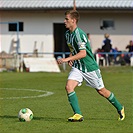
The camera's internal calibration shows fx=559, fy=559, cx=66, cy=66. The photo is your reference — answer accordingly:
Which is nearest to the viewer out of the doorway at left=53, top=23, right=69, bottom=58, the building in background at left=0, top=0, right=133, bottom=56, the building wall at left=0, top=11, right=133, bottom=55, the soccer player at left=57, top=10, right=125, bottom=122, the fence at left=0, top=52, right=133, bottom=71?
the soccer player at left=57, top=10, right=125, bottom=122

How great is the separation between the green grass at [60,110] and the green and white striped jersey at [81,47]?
972 mm

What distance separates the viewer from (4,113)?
36.9 feet

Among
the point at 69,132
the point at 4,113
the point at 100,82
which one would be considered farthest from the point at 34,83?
the point at 69,132

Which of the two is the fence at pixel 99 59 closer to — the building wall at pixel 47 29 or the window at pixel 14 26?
the building wall at pixel 47 29

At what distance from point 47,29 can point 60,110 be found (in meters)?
20.6

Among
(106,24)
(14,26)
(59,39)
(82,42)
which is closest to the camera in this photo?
(82,42)

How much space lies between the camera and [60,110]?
1165 cm

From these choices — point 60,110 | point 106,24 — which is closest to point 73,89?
point 60,110

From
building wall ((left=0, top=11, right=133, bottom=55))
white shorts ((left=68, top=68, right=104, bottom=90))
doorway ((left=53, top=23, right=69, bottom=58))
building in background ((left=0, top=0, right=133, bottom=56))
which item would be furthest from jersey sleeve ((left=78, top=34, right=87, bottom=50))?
doorway ((left=53, top=23, right=69, bottom=58))

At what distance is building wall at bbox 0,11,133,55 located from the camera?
31859 millimetres

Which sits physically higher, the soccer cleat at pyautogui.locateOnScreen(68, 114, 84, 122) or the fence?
the soccer cleat at pyautogui.locateOnScreen(68, 114, 84, 122)

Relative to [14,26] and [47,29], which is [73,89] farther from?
[14,26]

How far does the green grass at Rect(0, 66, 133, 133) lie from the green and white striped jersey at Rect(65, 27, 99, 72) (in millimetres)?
972

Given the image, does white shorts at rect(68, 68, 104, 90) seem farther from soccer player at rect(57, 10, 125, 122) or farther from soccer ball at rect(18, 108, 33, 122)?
soccer ball at rect(18, 108, 33, 122)
